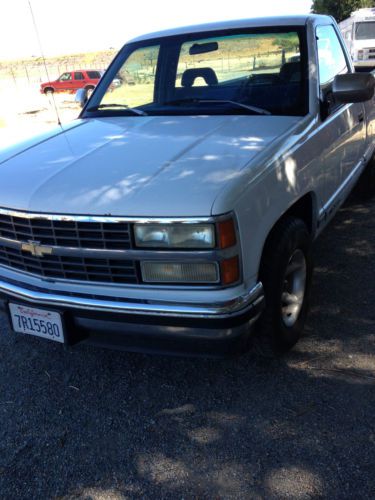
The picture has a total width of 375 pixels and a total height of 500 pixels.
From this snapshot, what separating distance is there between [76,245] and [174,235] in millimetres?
533

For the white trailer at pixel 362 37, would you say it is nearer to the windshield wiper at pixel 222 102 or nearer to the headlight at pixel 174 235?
the windshield wiper at pixel 222 102

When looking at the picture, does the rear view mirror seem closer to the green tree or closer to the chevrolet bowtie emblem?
the chevrolet bowtie emblem

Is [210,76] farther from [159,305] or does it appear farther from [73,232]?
[159,305]

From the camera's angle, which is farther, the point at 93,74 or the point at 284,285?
the point at 93,74

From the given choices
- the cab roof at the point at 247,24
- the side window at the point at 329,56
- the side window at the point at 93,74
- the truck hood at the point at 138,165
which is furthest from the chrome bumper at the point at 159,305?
the side window at the point at 93,74

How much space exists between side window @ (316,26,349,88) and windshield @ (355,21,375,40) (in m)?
16.2

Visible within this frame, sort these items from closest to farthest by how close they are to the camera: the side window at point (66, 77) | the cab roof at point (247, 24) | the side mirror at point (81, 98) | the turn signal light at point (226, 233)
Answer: the turn signal light at point (226, 233) < the cab roof at point (247, 24) < the side mirror at point (81, 98) < the side window at point (66, 77)

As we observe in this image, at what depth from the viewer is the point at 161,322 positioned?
2312 mm

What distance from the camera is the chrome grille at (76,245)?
7.59ft

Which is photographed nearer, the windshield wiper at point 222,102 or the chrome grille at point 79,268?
the chrome grille at point 79,268

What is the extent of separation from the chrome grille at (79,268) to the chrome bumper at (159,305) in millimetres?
105

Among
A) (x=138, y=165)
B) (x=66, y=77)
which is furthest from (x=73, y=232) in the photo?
(x=66, y=77)

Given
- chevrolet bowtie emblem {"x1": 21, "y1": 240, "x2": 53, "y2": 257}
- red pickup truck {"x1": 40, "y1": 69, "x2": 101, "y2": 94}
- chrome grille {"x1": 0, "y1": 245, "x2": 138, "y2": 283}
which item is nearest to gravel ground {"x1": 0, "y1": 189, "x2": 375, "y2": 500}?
chrome grille {"x1": 0, "y1": 245, "x2": 138, "y2": 283}

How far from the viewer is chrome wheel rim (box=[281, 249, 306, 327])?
9.66 feet
